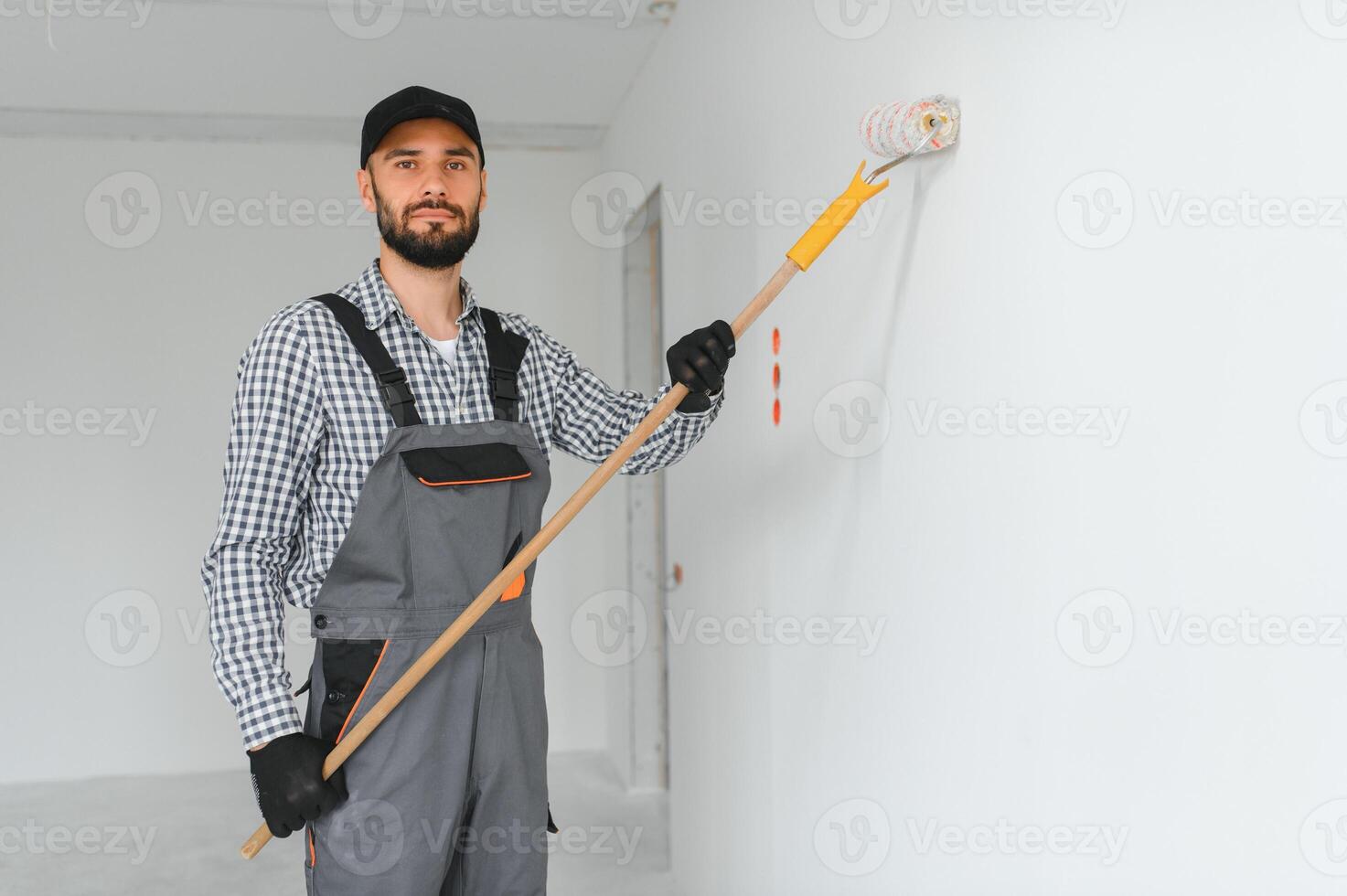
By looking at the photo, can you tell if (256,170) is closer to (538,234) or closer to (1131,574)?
(538,234)

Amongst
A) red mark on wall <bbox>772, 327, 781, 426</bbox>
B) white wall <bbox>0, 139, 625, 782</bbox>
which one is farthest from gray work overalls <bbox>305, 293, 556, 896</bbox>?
white wall <bbox>0, 139, 625, 782</bbox>

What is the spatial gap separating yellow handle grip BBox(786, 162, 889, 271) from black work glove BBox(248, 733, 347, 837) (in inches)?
37.0

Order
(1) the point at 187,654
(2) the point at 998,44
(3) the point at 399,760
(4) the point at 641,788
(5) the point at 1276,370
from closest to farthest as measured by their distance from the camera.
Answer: (5) the point at 1276,370, (2) the point at 998,44, (3) the point at 399,760, (4) the point at 641,788, (1) the point at 187,654

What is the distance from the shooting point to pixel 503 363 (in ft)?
5.77

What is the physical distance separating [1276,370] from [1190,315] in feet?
0.36

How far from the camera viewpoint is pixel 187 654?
4.43 meters

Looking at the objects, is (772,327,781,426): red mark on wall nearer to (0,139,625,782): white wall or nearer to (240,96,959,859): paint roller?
(240,96,959,859): paint roller

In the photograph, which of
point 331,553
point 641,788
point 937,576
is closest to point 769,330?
point 937,576

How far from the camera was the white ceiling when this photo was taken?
3139mm

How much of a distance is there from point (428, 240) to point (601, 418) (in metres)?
0.42

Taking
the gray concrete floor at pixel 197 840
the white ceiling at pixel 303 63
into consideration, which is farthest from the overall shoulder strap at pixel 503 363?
the gray concrete floor at pixel 197 840

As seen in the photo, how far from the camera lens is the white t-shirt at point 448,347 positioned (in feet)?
5.67

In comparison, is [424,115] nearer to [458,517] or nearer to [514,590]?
[458,517]

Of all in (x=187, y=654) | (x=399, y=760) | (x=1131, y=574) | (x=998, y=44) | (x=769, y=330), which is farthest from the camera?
(x=187, y=654)
